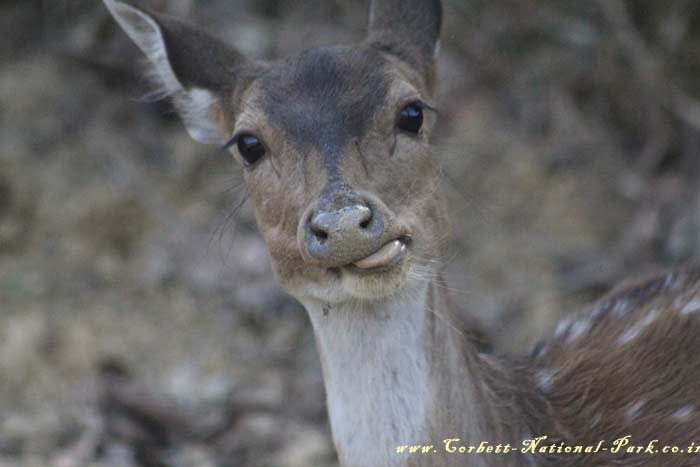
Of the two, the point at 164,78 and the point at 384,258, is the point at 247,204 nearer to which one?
the point at 164,78

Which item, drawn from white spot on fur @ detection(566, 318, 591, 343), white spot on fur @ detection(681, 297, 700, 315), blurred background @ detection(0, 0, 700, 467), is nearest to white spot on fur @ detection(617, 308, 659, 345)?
white spot on fur @ detection(681, 297, 700, 315)

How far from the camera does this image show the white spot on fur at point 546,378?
4629mm

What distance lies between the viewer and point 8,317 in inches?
303

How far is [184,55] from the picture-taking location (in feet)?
15.3

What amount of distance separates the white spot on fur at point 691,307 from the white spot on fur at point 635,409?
1.29 feet

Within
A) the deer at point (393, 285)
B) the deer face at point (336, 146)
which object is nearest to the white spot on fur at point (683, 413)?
the deer at point (393, 285)

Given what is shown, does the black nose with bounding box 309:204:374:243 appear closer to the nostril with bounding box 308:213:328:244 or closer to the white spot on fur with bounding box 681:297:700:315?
the nostril with bounding box 308:213:328:244

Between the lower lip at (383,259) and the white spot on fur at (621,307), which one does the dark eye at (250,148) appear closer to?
the lower lip at (383,259)

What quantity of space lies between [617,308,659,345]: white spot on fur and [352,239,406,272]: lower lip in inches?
47.9

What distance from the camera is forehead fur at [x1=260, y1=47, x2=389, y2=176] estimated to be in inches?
161

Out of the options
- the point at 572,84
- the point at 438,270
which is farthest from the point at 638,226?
the point at 438,270

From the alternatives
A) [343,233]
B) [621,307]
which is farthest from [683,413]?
[343,233]

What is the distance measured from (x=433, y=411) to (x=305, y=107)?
41.3 inches

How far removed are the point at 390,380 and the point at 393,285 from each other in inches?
13.8
